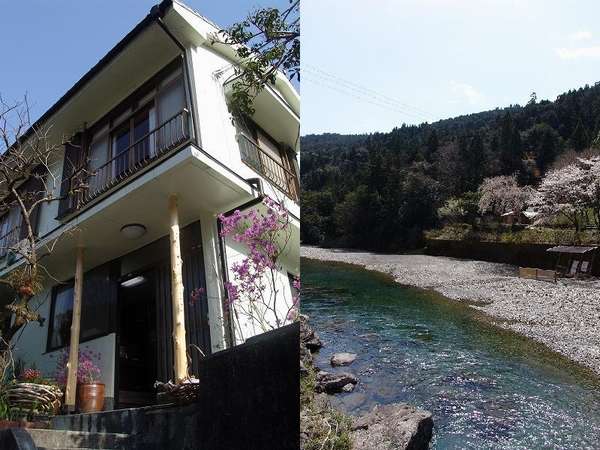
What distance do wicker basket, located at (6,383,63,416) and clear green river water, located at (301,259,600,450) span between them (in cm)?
131

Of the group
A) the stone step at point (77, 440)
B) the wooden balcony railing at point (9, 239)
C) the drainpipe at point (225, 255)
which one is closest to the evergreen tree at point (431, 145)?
the drainpipe at point (225, 255)

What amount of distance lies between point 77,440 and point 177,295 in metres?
0.62

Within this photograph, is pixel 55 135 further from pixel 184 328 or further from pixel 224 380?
pixel 224 380

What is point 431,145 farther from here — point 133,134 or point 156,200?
point 133,134

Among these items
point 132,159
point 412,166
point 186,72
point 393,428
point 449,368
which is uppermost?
point 186,72

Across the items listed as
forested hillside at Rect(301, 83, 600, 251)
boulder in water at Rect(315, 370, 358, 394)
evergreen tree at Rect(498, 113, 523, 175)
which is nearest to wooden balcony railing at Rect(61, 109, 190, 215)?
forested hillside at Rect(301, 83, 600, 251)

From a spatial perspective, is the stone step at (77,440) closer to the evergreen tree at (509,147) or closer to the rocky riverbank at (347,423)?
the rocky riverbank at (347,423)

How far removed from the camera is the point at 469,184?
167cm

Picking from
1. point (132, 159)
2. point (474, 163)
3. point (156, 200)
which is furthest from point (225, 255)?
point (132, 159)

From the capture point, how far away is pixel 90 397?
2.13m

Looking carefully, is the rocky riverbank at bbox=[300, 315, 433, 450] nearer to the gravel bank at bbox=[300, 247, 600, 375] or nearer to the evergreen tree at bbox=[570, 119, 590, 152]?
the gravel bank at bbox=[300, 247, 600, 375]

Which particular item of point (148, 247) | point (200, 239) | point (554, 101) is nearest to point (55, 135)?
point (148, 247)

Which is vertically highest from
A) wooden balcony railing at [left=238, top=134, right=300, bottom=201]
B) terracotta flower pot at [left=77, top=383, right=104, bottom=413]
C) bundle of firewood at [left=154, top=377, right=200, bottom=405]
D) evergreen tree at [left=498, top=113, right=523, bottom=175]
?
wooden balcony railing at [left=238, top=134, right=300, bottom=201]

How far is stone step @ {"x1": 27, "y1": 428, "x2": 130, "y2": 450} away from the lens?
1492mm
